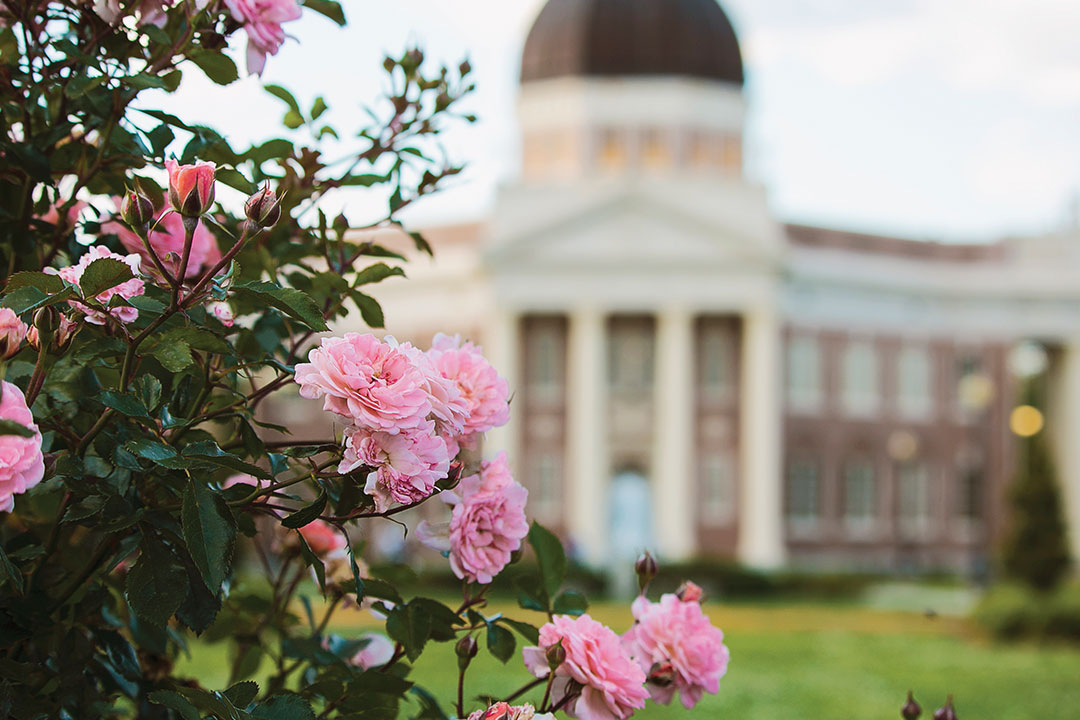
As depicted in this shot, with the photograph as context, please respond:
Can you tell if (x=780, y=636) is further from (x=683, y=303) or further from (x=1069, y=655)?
(x=683, y=303)

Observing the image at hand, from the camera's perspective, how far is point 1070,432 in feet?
138

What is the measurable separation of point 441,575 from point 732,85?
65.8ft

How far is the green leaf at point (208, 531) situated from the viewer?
1.95 m

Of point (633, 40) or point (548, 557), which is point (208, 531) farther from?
point (633, 40)

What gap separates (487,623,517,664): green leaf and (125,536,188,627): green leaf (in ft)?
1.97

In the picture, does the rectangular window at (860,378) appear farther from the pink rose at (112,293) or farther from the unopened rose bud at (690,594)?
the pink rose at (112,293)

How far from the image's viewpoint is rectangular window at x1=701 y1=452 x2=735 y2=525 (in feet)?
A: 120

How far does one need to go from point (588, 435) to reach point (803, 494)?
20.9 feet

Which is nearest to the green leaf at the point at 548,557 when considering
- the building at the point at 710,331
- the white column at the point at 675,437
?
the building at the point at 710,331

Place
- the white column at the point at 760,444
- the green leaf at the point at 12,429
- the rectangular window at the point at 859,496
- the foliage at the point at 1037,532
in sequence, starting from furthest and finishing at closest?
the rectangular window at the point at 859,496, the white column at the point at 760,444, the foliage at the point at 1037,532, the green leaf at the point at 12,429

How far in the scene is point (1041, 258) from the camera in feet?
140

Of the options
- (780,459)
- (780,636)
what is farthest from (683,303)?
(780,636)

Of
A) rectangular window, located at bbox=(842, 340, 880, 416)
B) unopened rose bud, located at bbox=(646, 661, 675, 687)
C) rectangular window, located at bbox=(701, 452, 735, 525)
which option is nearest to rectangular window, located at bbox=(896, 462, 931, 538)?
rectangular window, located at bbox=(842, 340, 880, 416)

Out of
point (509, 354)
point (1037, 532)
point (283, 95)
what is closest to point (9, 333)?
point (283, 95)
